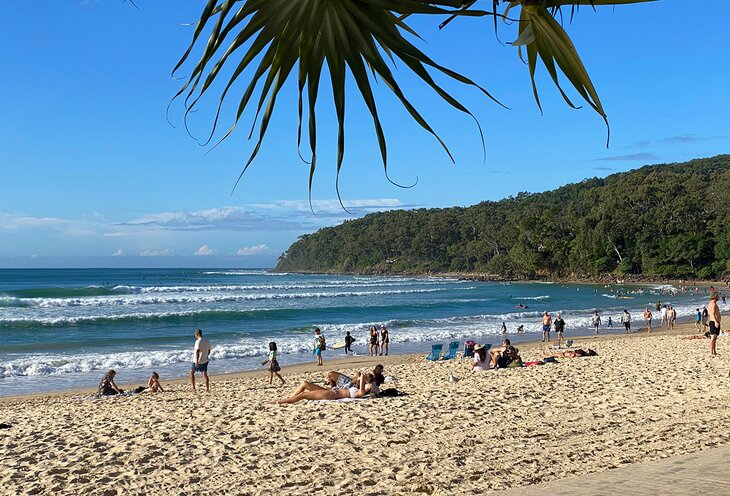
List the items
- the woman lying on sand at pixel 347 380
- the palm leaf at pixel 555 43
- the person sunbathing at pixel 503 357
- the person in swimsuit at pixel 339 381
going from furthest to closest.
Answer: the person sunbathing at pixel 503 357 → the person in swimsuit at pixel 339 381 → the woman lying on sand at pixel 347 380 → the palm leaf at pixel 555 43

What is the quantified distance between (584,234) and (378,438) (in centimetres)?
8604

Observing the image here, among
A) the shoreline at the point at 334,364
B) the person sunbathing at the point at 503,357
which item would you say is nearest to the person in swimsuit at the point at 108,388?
the shoreline at the point at 334,364

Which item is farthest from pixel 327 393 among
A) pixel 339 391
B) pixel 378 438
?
pixel 378 438

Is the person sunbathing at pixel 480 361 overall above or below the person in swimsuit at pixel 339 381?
below

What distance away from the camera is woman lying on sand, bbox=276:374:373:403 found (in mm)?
10109

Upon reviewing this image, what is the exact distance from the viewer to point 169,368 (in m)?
19.2

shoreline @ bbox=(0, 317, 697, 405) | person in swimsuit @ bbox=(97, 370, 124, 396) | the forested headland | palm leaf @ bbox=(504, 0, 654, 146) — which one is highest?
the forested headland

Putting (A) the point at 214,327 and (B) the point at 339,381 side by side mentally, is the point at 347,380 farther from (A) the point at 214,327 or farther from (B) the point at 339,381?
(A) the point at 214,327

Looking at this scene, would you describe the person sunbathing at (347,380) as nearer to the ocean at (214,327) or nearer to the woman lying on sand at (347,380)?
the woman lying on sand at (347,380)

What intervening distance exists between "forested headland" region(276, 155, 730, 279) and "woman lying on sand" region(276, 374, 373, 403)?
7418 centimetres

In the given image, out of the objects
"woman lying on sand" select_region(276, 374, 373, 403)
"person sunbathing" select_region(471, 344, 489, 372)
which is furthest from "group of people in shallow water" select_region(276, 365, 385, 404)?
"person sunbathing" select_region(471, 344, 489, 372)

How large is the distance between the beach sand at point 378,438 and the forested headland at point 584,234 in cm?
7318

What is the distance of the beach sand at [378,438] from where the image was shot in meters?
5.96

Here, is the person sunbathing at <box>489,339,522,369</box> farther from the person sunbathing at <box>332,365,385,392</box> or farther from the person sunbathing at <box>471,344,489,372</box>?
the person sunbathing at <box>332,365,385,392</box>
